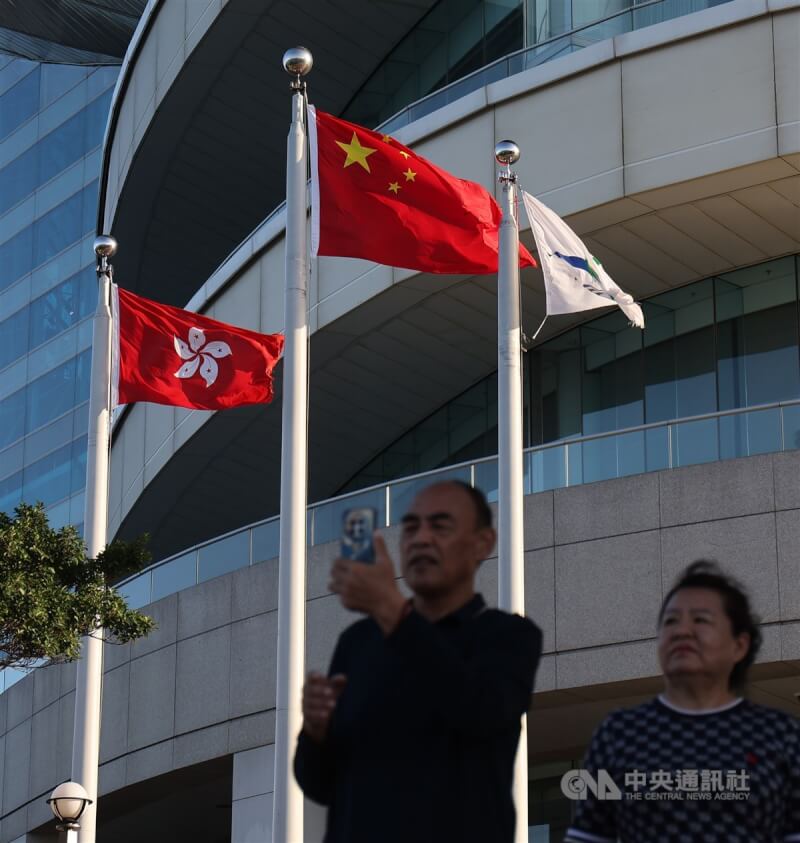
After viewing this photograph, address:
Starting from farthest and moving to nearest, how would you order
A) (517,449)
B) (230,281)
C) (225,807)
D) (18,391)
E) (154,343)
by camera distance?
1. (18,391)
2. (225,807)
3. (230,281)
4. (154,343)
5. (517,449)

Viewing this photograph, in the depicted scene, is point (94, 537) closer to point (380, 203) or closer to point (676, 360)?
point (380, 203)

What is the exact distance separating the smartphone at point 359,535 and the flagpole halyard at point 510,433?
38.6 ft

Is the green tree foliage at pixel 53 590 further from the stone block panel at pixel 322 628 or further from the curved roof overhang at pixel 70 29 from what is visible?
the curved roof overhang at pixel 70 29

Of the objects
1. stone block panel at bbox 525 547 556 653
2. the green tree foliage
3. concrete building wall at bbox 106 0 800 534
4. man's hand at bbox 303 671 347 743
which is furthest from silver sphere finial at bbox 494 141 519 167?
man's hand at bbox 303 671 347 743

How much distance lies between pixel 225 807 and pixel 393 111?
13.4 m

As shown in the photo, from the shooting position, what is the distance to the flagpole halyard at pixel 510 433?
1595 centimetres

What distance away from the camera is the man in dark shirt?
4219mm

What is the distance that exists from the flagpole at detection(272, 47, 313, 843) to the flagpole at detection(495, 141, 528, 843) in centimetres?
190

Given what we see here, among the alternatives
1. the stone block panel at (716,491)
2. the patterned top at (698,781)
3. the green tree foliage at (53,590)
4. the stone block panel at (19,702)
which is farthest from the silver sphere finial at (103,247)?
the patterned top at (698,781)

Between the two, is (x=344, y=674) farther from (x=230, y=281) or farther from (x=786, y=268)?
(x=230, y=281)

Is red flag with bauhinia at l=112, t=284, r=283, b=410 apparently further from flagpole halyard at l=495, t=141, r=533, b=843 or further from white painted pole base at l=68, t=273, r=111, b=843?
flagpole halyard at l=495, t=141, r=533, b=843

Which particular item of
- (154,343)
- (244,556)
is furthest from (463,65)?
(154,343)

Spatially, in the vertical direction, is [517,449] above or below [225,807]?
above

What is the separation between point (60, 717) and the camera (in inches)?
1134
